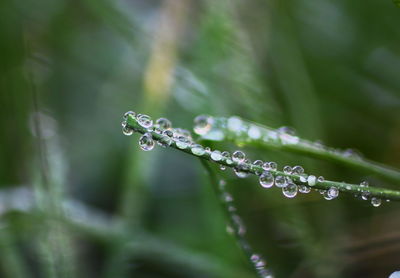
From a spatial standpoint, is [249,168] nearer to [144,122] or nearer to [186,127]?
[144,122]

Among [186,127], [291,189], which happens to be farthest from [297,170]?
[186,127]

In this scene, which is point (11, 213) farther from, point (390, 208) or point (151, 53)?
point (390, 208)

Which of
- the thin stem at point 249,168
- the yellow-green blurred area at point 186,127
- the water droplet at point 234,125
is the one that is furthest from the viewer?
the yellow-green blurred area at point 186,127

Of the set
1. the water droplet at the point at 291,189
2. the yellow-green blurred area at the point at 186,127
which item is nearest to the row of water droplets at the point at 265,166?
the water droplet at the point at 291,189

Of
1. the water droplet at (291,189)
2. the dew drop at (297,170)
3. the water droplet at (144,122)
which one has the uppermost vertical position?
Result: the water droplet at (144,122)

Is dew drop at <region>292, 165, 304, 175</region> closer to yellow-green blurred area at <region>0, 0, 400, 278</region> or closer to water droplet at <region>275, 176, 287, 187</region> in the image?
water droplet at <region>275, 176, 287, 187</region>

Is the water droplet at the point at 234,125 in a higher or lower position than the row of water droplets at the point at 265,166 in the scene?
higher

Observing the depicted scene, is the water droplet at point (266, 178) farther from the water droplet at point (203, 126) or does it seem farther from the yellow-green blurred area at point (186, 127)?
the yellow-green blurred area at point (186, 127)
